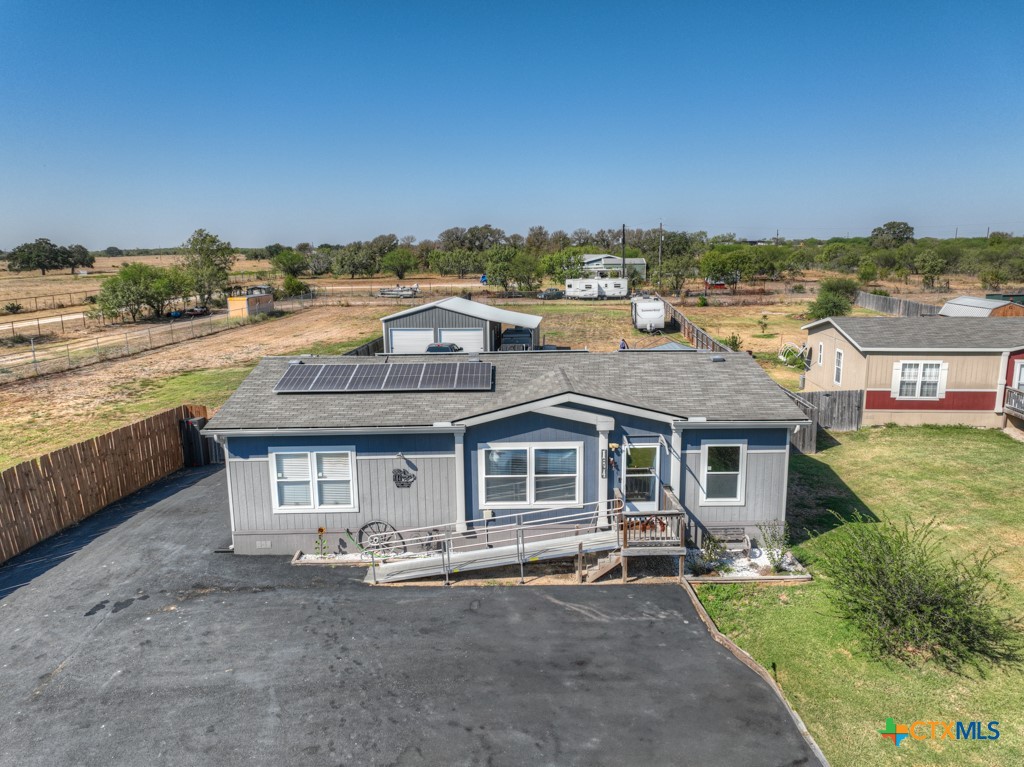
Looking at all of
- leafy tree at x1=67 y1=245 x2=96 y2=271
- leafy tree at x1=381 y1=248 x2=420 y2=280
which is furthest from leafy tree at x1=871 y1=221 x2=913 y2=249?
leafy tree at x1=67 y1=245 x2=96 y2=271

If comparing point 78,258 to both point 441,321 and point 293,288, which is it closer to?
point 293,288

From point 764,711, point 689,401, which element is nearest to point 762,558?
point 689,401

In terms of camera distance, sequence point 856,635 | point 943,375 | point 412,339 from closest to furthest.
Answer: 1. point 856,635
2. point 943,375
3. point 412,339

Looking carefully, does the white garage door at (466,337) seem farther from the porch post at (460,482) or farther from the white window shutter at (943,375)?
the white window shutter at (943,375)

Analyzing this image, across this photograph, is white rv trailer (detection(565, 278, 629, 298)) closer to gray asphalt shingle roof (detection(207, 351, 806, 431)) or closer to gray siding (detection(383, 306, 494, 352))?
gray siding (detection(383, 306, 494, 352))

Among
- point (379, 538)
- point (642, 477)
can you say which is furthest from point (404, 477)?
point (642, 477)

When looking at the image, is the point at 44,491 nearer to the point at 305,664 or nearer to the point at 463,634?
the point at 305,664

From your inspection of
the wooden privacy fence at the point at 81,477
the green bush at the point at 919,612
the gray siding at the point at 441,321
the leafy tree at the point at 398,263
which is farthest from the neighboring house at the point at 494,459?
the leafy tree at the point at 398,263

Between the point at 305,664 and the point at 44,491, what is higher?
the point at 44,491
